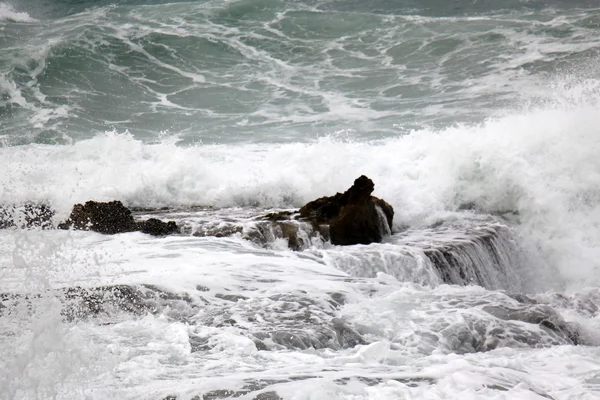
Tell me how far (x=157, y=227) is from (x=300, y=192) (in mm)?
3063

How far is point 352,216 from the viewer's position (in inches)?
369

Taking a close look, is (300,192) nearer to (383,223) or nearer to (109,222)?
(383,223)

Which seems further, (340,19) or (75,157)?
(340,19)

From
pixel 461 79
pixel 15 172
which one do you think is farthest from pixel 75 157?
pixel 461 79

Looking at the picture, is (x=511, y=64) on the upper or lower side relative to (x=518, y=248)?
upper

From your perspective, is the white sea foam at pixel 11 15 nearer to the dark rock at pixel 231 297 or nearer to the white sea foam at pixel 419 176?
the white sea foam at pixel 419 176

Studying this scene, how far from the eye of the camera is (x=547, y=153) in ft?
40.5

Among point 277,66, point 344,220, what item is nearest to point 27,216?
point 344,220

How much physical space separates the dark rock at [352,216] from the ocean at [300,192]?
0.76 ft

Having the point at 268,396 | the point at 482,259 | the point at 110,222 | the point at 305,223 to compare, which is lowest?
the point at 482,259

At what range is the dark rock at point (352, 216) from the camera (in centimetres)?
932

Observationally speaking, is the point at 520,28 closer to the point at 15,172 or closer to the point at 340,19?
the point at 340,19

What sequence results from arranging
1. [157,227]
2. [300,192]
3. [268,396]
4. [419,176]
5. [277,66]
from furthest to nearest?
1. [277,66]
2. [419,176]
3. [300,192]
4. [157,227]
5. [268,396]

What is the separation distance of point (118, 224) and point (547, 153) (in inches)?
274
